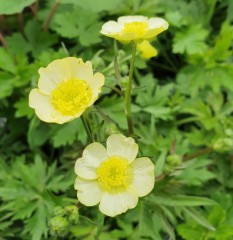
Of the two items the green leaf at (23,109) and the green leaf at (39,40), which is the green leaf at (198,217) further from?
the green leaf at (39,40)

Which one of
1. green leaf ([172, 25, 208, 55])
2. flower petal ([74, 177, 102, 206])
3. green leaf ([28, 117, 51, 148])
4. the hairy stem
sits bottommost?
green leaf ([28, 117, 51, 148])

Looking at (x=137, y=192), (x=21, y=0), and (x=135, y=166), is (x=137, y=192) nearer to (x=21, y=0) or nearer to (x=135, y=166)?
(x=135, y=166)

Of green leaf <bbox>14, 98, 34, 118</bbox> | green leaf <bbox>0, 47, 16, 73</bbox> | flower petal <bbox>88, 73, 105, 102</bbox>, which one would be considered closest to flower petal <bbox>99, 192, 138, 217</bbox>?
flower petal <bbox>88, 73, 105, 102</bbox>

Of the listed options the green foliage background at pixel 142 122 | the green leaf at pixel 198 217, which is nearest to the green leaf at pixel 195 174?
the green foliage background at pixel 142 122

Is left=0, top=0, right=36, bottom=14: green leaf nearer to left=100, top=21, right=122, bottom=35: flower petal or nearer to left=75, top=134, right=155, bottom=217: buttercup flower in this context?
left=100, top=21, right=122, bottom=35: flower petal

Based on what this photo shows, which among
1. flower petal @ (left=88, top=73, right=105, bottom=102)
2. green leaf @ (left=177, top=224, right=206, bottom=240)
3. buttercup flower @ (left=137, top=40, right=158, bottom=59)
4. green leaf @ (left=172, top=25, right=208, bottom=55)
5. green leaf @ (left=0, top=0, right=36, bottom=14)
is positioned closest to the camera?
flower petal @ (left=88, top=73, right=105, bottom=102)

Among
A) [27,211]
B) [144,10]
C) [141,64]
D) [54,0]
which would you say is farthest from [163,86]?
[27,211]
